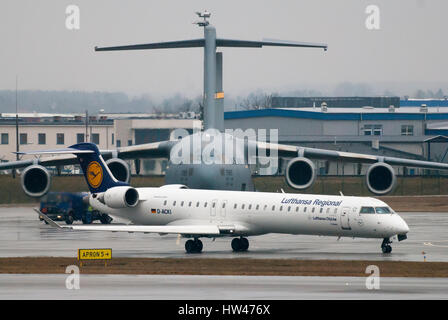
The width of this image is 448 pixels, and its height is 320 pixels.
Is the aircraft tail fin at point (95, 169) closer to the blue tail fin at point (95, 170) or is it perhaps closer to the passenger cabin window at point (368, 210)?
the blue tail fin at point (95, 170)

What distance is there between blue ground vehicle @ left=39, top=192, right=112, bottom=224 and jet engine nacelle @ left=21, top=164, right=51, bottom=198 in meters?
8.69

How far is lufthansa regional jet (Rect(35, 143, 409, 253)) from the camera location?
36.2 meters

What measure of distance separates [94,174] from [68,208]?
15.9 metres

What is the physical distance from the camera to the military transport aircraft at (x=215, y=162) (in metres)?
44.9

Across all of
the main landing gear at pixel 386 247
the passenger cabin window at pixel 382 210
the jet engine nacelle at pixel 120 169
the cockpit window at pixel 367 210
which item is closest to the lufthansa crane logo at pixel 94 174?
the jet engine nacelle at pixel 120 169

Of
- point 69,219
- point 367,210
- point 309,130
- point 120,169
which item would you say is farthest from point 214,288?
point 309,130

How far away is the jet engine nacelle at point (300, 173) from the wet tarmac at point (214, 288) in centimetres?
1710

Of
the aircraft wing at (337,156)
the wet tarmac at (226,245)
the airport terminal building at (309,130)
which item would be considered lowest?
the wet tarmac at (226,245)

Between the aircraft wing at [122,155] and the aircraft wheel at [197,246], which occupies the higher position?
the aircraft wing at [122,155]

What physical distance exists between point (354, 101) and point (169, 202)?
3758 inches

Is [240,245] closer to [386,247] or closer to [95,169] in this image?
[386,247]
